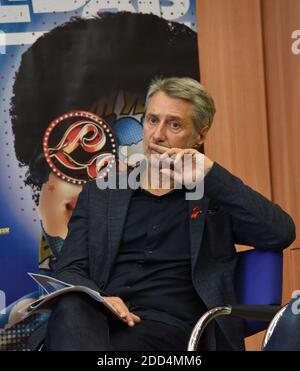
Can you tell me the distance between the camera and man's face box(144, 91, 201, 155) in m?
2.92

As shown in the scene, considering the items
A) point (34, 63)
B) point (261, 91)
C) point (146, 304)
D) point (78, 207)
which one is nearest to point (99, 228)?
point (78, 207)

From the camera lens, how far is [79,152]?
153 inches

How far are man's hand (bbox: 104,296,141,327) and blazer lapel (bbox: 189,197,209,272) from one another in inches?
12.4

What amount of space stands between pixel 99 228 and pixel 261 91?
5.67 ft

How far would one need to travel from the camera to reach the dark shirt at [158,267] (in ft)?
8.90

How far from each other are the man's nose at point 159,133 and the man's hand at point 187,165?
0.13m

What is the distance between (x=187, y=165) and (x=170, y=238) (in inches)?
12.5

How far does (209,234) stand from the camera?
284 cm

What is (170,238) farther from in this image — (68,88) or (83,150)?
(68,88)
